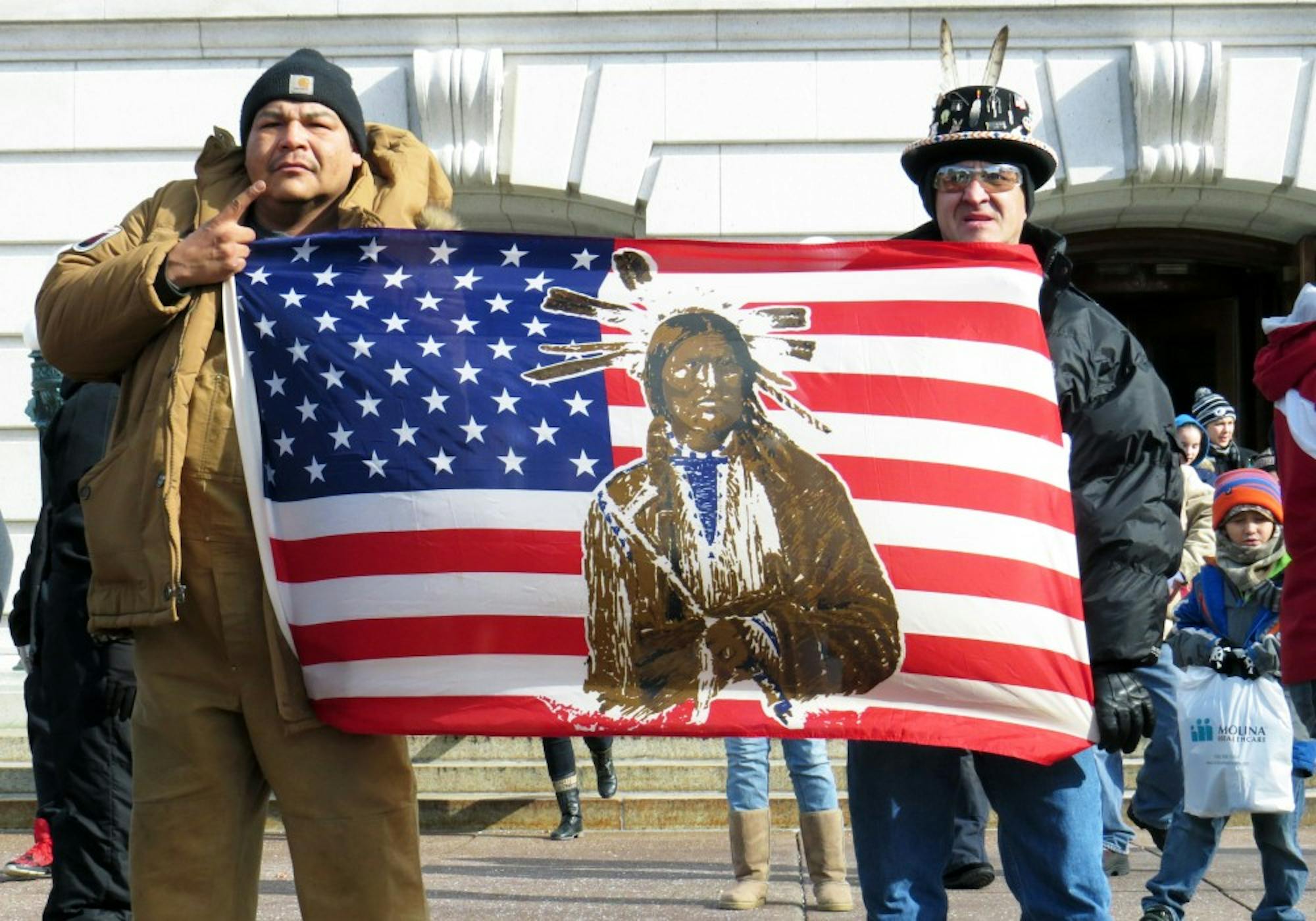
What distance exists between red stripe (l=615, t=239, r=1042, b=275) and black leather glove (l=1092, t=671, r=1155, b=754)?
2.83ft

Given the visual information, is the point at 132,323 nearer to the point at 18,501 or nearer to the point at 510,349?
the point at 510,349

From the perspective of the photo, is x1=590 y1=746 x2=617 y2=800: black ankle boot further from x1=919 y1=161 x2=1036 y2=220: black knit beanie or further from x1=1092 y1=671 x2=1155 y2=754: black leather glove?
x1=1092 y1=671 x2=1155 y2=754: black leather glove

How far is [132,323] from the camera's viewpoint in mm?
3830

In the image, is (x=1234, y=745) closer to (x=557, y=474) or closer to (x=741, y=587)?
(x=741, y=587)

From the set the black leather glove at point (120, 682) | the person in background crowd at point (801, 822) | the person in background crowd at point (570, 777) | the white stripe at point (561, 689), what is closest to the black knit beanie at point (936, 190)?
the white stripe at point (561, 689)

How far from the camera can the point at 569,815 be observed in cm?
889

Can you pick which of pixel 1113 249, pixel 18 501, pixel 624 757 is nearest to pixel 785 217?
pixel 1113 249

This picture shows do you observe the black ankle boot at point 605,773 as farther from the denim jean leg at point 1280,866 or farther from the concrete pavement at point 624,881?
the denim jean leg at point 1280,866

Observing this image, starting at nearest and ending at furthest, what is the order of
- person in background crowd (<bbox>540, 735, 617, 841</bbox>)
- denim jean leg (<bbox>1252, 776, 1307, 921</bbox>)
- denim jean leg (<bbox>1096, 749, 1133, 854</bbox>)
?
denim jean leg (<bbox>1252, 776, 1307, 921</bbox>) → denim jean leg (<bbox>1096, 749, 1133, 854</bbox>) → person in background crowd (<bbox>540, 735, 617, 841</bbox>)

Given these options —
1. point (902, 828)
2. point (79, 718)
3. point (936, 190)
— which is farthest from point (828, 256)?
point (79, 718)

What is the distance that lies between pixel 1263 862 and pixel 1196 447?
169 inches

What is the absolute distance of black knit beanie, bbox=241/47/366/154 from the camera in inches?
157

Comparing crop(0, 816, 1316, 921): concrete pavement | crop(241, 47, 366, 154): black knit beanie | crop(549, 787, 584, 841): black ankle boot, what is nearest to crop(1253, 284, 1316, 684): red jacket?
crop(0, 816, 1316, 921): concrete pavement

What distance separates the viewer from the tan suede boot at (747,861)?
676 cm
